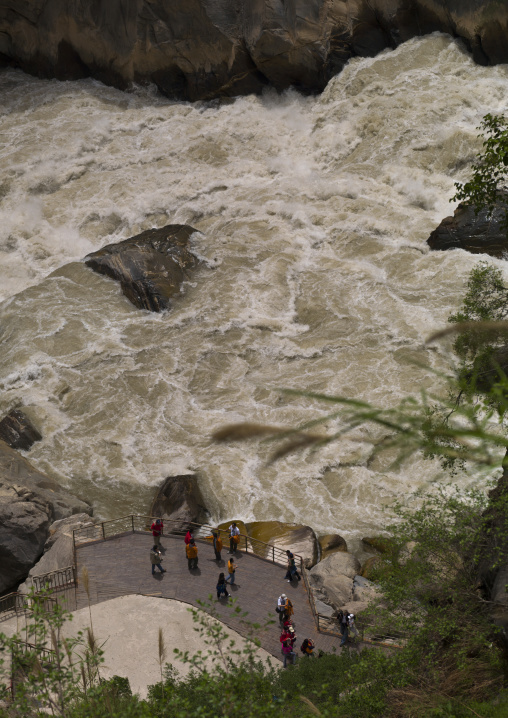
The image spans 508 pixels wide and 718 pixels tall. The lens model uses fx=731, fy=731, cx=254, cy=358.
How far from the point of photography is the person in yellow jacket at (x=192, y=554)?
13.7m

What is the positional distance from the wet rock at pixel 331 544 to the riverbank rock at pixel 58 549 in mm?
4984

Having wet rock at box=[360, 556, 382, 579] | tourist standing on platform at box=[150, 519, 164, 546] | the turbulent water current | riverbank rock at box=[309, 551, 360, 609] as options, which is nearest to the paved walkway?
tourist standing on platform at box=[150, 519, 164, 546]

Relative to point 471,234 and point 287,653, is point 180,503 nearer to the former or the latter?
point 287,653

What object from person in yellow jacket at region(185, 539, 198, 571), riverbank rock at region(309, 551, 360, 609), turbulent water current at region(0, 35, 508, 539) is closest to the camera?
riverbank rock at region(309, 551, 360, 609)

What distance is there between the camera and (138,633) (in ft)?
39.8

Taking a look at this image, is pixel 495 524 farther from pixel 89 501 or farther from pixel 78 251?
pixel 78 251

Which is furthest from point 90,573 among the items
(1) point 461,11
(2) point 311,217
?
(1) point 461,11

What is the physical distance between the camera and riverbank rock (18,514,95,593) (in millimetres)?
14172

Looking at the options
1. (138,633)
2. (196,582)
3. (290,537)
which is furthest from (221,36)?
(138,633)

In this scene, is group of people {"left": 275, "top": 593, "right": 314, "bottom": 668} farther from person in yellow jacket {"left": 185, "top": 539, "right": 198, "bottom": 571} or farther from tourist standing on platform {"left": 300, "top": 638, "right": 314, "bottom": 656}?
person in yellow jacket {"left": 185, "top": 539, "right": 198, "bottom": 571}

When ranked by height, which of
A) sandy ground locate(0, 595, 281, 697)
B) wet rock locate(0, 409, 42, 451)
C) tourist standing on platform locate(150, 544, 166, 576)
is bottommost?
sandy ground locate(0, 595, 281, 697)

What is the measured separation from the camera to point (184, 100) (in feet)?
117

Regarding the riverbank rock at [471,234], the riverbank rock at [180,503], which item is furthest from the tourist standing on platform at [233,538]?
the riverbank rock at [471,234]

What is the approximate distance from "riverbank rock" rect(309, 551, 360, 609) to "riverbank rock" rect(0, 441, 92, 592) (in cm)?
578
